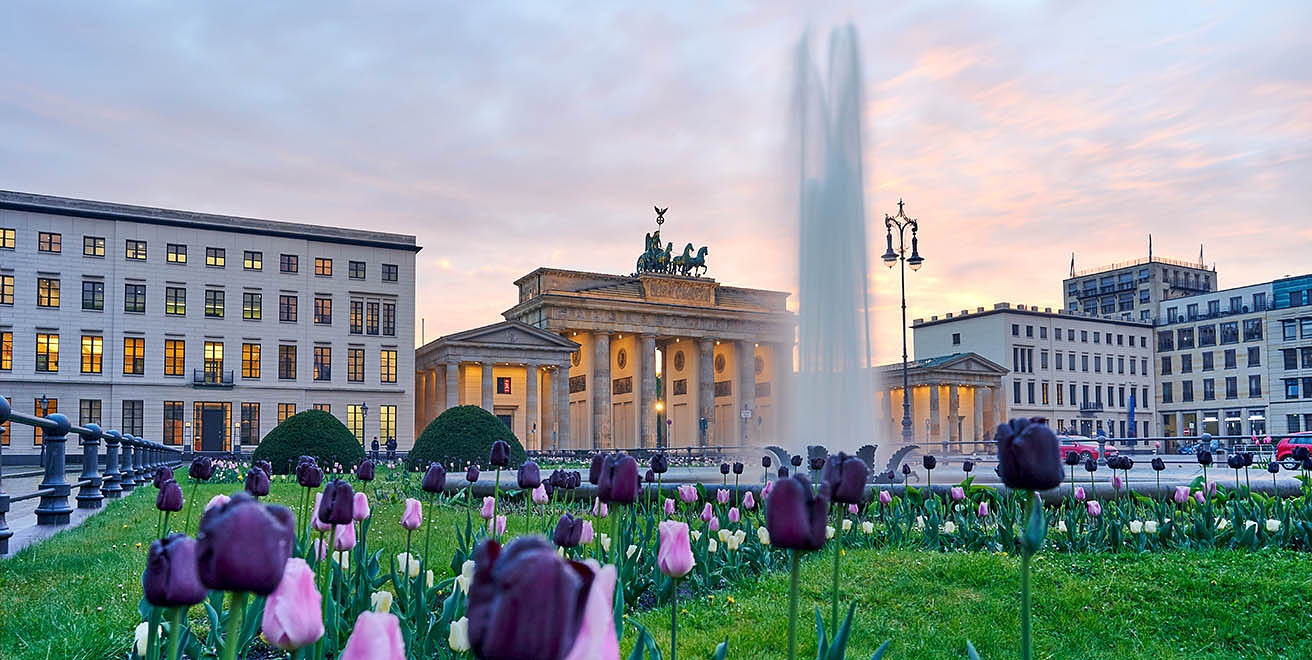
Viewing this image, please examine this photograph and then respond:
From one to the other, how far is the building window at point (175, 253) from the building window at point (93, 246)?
11.0ft

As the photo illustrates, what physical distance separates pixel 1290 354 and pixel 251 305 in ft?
302

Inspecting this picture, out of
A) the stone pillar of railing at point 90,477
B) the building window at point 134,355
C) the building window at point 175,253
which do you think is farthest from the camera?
the building window at point 175,253

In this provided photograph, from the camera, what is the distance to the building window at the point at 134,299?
2319 inches

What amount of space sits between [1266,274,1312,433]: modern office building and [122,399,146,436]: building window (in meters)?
95.8

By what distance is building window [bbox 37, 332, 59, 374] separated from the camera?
187 feet

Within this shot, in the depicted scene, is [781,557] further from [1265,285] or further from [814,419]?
[1265,285]

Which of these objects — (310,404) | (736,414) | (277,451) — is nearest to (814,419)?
(277,451)

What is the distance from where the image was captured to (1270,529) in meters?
8.29

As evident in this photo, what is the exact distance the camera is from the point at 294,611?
193cm

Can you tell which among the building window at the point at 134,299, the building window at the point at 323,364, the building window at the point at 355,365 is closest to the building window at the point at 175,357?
the building window at the point at 134,299

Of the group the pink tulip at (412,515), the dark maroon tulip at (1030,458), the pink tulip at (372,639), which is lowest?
the pink tulip at (412,515)

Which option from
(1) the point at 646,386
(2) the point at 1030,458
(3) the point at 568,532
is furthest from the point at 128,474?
(1) the point at 646,386

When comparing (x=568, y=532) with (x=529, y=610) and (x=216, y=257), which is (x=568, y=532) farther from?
(x=216, y=257)

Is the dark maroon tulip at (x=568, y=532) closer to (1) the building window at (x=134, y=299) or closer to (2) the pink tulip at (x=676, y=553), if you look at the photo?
(2) the pink tulip at (x=676, y=553)
